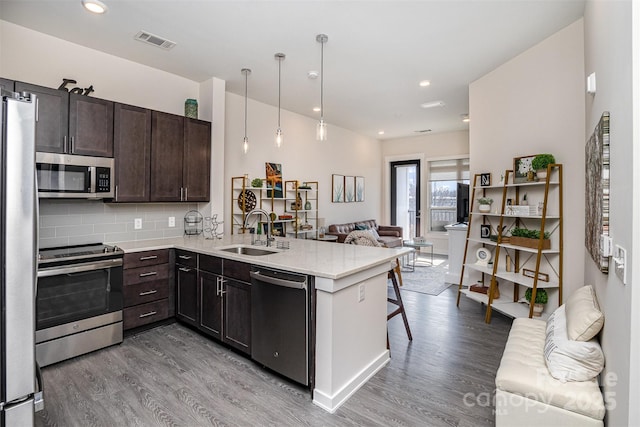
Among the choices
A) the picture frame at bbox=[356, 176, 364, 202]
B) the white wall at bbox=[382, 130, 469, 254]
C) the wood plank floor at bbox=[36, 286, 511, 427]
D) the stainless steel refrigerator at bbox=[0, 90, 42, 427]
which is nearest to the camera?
the stainless steel refrigerator at bbox=[0, 90, 42, 427]

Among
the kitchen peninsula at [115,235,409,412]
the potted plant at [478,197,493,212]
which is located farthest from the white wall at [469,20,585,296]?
the kitchen peninsula at [115,235,409,412]

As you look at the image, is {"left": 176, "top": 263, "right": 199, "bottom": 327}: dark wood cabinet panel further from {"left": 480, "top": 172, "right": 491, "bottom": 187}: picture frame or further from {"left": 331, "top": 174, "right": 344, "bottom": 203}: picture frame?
{"left": 331, "top": 174, "right": 344, "bottom": 203}: picture frame

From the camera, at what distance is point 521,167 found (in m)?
3.54

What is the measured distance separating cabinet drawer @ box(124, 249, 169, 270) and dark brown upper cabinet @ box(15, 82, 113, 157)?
40.7 inches

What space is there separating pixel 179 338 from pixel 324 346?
5.94ft

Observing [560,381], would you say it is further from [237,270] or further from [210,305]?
[210,305]

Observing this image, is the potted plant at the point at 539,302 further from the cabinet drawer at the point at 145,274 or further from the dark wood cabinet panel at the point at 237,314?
the cabinet drawer at the point at 145,274

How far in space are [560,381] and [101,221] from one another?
4.08 metres

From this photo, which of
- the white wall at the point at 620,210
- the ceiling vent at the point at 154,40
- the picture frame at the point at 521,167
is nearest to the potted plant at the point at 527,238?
the picture frame at the point at 521,167

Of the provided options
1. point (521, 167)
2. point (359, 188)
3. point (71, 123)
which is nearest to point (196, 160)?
point (71, 123)

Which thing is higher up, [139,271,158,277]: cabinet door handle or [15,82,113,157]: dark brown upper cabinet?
[15,82,113,157]: dark brown upper cabinet

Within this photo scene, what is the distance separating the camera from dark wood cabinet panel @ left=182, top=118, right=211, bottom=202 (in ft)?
12.5

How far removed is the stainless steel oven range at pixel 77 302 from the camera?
2572 mm

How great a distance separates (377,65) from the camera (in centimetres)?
385
